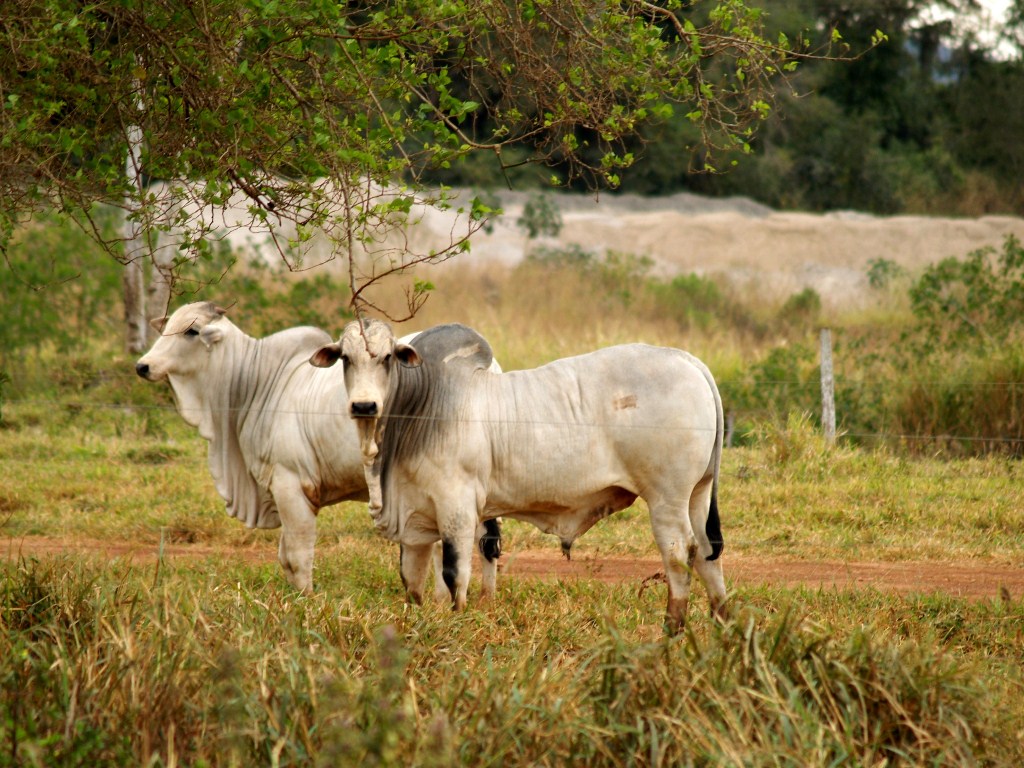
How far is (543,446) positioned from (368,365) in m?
0.90

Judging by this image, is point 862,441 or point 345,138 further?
point 862,441

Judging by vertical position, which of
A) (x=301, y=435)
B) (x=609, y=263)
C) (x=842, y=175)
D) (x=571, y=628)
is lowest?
(x=571, y=628)

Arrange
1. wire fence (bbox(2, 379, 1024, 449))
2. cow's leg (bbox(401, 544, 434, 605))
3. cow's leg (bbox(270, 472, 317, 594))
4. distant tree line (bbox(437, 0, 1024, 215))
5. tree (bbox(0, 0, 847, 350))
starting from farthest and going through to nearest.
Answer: distant tree line (bbox(437, 0, 1024, 215)) < wire fence (bbox(2, 379, 1024, 449)) < cow's leg (bbox(270, 472, 317, 594)) < cow's leg (bbox(401, 544, 434, 605)) < tree (bbox(0, 0, 847, 350))

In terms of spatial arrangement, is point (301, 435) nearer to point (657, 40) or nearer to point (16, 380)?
point (657, 40)

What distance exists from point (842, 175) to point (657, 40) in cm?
2505

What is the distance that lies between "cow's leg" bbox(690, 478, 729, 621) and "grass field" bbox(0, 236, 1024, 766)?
0.93ft

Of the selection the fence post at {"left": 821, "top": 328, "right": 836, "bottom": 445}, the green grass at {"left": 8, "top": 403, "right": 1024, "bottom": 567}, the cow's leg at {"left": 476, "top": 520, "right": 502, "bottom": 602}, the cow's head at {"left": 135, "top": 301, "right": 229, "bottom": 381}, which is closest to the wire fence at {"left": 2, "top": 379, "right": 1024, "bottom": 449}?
the fence post at {"left": 821, "top": 328, "right": 836, "bottom": 445}

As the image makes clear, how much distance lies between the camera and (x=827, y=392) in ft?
32.8

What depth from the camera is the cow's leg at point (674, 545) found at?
584 cm

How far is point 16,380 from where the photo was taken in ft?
40.4

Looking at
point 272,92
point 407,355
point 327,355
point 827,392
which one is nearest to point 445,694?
point 407,355

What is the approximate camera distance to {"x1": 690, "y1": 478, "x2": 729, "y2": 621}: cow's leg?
19.7 ft

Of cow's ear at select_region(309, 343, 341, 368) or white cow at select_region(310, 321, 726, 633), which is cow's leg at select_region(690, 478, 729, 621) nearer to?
white cow at select_region(310, 321, 726, 633)

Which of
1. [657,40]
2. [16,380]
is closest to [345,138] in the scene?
[657,40]
